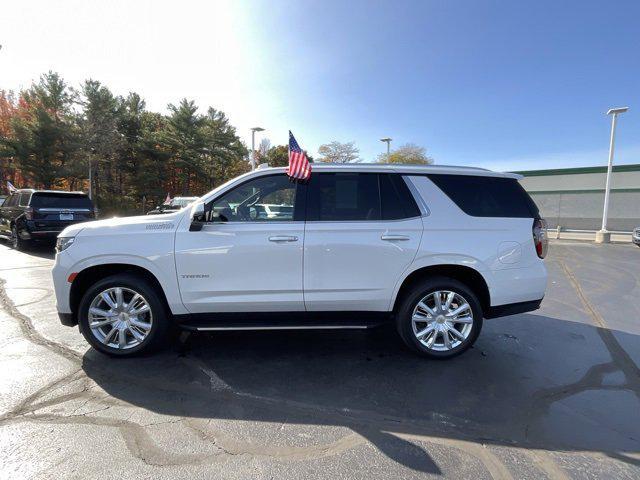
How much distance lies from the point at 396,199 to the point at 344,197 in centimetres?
54

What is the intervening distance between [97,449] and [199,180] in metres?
38.5

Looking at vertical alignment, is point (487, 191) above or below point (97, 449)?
above

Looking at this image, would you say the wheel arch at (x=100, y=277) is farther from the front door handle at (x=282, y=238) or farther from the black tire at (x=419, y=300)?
the black tire at (x=419, y=300)

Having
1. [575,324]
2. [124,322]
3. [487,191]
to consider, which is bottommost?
[575,324]

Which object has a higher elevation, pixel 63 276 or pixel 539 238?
pixel 539 238

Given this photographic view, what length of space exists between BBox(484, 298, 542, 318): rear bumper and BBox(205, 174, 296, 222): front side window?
7.72 ft

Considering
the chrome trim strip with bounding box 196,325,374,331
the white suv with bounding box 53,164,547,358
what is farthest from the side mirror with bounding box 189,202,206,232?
the chrome trim strip with bounding box 196,325,374,331

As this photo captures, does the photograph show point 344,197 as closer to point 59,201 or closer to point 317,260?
point 317,260

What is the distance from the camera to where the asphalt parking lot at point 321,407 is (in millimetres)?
2340

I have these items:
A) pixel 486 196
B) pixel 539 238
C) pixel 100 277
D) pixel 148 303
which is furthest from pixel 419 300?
pixel 100 277

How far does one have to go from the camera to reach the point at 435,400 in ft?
10.2

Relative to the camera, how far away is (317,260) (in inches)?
143

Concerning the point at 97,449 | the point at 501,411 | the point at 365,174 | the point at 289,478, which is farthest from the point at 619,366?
the point at 97,449

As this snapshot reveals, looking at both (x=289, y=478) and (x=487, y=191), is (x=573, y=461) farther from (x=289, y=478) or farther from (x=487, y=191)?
(x=487, y=191)
